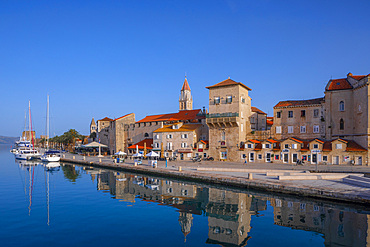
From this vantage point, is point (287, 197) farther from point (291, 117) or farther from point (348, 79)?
point (348, 79)

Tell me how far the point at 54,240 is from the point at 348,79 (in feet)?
152

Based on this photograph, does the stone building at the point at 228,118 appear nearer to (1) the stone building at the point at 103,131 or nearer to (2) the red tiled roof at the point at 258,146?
(2) the red tiled roof at the point at 258,146

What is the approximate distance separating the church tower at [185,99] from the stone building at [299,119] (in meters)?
56.4

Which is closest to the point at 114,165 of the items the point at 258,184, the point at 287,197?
the point at 258,184

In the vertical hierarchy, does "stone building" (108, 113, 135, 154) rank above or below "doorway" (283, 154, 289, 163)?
above

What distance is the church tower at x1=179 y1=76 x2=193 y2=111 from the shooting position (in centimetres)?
10318

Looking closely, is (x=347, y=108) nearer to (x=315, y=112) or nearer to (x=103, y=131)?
(x=315, y=112)

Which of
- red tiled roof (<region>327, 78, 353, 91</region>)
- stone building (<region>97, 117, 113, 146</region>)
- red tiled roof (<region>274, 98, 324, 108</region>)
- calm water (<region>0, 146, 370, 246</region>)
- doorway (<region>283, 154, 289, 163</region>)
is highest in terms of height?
red tiled roof (<region>327, 78, 353, 91</region>)

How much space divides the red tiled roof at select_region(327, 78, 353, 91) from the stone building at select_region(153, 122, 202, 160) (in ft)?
81.5

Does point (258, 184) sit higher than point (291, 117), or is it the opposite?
point (291, 117)

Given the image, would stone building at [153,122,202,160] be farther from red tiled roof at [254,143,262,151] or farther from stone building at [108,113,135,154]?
stone building at [108,113,135,154]

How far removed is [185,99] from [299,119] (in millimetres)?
60932

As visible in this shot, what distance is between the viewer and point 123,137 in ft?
236

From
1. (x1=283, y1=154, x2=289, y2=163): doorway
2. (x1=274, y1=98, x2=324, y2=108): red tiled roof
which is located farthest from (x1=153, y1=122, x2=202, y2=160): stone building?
(x1=283, y1=154, x2=289, y2=163): doorway
